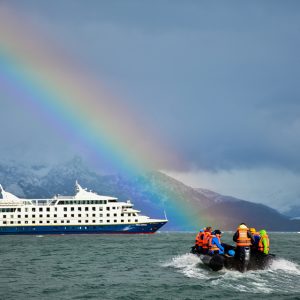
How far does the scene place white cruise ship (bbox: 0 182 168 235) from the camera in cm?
14250

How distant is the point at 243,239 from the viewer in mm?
44094

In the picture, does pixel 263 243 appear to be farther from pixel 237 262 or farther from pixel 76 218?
pixel 76 218

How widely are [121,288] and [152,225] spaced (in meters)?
107

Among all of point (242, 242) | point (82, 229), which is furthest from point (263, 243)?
point (82, 229)

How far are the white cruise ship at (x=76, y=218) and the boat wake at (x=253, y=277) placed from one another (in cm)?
9208

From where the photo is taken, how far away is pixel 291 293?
1421 inches

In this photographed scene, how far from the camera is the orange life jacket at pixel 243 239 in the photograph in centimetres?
4388

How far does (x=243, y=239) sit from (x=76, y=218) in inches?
4058

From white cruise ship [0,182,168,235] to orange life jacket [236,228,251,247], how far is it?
9796 centimetres

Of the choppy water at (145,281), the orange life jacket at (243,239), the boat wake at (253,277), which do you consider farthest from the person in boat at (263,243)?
the orange life jacket at (243,239)

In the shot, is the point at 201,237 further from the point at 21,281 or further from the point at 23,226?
the point at 23,226

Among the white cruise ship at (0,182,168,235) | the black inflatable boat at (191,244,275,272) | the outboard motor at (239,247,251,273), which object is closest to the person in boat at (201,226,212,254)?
the black inflatable boat at (191,244,275,272)

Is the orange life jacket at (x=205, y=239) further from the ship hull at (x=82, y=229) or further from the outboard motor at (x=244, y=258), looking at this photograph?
the ship hull at (x=82, y=229)

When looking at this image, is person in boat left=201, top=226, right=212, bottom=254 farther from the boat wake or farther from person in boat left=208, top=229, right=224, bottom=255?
person in boat left=208, top=229, right=224, bottom=255
